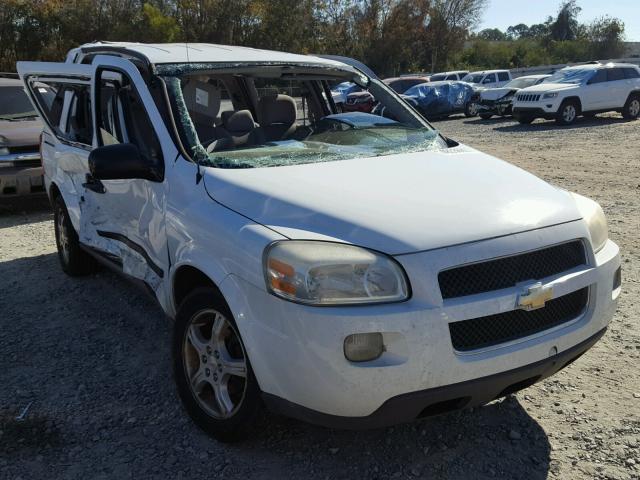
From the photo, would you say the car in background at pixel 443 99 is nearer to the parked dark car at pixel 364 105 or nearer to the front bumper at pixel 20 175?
the parked dark car at pixel 364 105

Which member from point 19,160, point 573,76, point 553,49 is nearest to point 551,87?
point 573,76

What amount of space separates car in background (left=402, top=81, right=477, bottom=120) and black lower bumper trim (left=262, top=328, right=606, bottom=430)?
21382 millimetres

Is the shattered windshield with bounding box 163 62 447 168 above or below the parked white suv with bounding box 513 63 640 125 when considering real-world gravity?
above

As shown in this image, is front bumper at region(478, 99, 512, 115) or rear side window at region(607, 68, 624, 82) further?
front bumper at region(478, 99, 512, 115)

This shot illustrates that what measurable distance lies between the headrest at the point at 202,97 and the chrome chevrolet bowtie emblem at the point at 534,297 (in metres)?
2.23

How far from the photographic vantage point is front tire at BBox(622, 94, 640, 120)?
64.0ft

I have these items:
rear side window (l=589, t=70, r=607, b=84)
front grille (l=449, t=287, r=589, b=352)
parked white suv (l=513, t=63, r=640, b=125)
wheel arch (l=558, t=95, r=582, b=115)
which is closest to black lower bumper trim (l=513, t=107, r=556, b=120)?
parked white suv (l=513, t=63, r=640, b=125)

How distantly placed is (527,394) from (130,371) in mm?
2376

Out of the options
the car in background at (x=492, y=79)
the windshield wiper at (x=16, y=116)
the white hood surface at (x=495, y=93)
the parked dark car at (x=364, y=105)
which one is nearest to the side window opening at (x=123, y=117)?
the parked dark car at (x=364, y=105)

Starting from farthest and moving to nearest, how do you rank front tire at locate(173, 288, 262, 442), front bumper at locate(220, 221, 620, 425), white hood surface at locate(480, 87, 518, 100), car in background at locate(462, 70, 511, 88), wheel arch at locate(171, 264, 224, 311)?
car in background at locate(462, 70, 511, 88), white hood surface at locate(480, 87, 518, 100), wheel arch at locate(171, 264, 224, 311), front tire at locate(173, 288, 262, 442), front bumper at locate(220, 221, 620, 425)

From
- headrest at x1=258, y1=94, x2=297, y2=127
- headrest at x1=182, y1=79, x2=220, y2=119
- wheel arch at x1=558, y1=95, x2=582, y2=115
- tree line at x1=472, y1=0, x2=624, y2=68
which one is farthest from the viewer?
tree line at x1=472, y1=0, x2=624, y2=68

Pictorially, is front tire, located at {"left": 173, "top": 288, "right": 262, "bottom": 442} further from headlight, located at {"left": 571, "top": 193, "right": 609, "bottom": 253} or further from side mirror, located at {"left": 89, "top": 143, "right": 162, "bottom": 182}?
headlight, located at {"left": 571, "top": 193, "right": 609, "bottom": 253}

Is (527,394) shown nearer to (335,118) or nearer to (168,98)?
(335,118)

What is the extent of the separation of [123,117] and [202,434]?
2.20 metres
